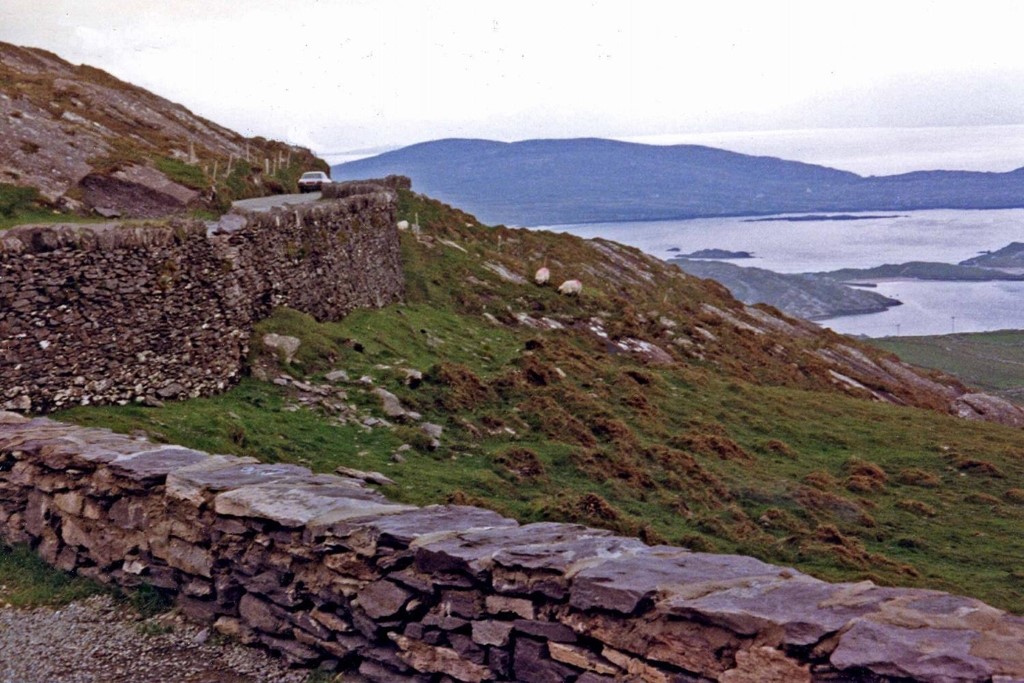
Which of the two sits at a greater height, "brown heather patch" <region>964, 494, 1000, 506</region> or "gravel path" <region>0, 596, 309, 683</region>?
"gravel path" <region>0, 596, 309, 683</region>

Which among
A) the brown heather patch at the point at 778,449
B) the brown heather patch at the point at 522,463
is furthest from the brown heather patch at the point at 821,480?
the brown heather patch at the point at 522,463

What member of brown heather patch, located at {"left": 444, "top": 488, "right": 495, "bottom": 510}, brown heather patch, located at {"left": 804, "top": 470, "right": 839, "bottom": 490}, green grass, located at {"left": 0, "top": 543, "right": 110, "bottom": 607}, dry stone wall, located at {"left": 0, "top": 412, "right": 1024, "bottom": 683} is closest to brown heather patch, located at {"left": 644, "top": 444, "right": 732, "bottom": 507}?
brown heather patch, located at {"left": 804, "top": 470, "right": 839, "bottom": 490}

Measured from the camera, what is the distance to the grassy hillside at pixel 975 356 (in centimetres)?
14100

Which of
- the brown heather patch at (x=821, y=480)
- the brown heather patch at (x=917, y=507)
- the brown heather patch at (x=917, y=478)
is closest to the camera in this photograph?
the brown heather patch at (x=917, y=507)

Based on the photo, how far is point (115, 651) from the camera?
30.9ft

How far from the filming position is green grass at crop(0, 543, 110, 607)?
10.4m

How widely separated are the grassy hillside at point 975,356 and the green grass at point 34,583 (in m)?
128

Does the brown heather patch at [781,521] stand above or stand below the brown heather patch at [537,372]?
below

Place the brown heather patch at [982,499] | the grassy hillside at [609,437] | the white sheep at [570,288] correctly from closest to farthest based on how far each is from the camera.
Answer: the grassy hillside at [609,437] < the brown heather patch at [982,499] < the white sheep at [570,288]

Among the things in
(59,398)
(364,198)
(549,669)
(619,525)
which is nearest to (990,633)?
(549,669)

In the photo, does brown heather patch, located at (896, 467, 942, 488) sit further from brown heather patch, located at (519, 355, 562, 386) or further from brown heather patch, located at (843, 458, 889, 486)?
brown heather patch, located at (519, 355, 562, 386)

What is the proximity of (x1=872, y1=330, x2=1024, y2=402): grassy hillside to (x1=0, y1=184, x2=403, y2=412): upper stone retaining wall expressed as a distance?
394 feet

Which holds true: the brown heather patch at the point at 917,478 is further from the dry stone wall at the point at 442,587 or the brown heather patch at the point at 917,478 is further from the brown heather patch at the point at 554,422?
the dry stone wall at the point at 442,587

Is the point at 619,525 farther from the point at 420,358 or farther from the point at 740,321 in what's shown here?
the point at 740,321
